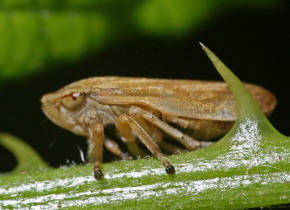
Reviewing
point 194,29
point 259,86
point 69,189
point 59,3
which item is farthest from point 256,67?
point 69,189

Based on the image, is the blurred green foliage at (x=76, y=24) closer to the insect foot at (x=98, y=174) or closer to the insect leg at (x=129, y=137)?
the insect leg at (x=129, y=137)

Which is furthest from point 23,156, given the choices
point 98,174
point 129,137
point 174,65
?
point 174,65

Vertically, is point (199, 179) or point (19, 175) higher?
point (19, 175)

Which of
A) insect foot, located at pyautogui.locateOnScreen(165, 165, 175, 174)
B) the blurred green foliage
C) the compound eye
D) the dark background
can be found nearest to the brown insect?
the compound eye

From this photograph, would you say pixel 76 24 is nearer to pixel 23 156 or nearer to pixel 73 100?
pixel 73 100

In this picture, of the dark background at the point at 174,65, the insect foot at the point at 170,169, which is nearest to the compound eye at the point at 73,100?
the dark background at the point at 174,65

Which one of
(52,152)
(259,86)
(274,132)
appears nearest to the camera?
(274,132)

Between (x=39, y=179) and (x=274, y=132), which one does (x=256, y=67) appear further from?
(x=39, y=179)
